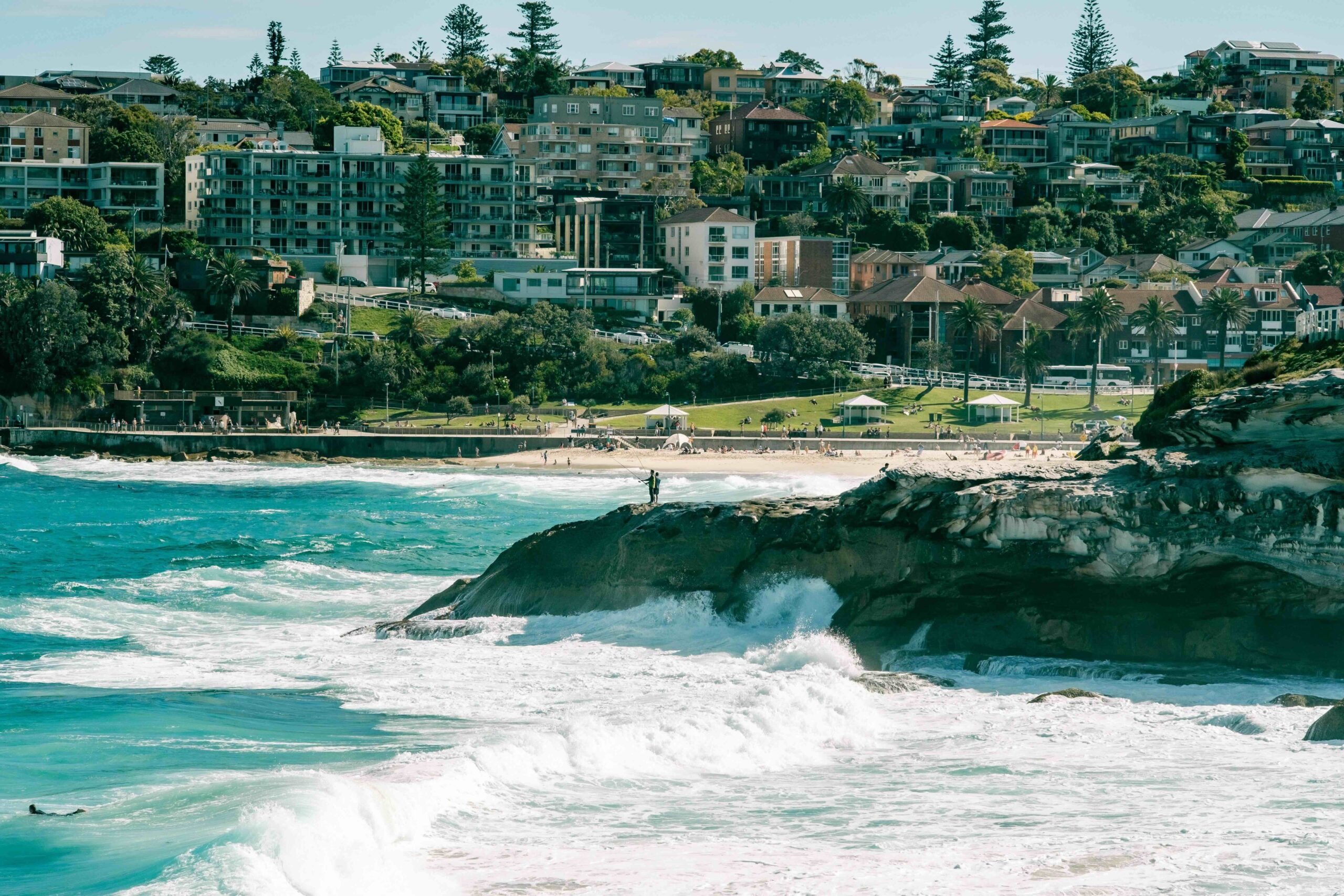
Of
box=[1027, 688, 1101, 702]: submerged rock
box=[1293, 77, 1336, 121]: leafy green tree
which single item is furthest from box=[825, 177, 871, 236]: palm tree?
box=[1027, 688, 1101, 702]: submerged rock

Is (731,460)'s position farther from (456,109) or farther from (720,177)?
(456,109)

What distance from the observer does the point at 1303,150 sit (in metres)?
142

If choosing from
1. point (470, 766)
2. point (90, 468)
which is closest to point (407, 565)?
point (470, 766)

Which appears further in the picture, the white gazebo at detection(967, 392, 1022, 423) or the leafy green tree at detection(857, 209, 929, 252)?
the leafy green tree at detection(857, 209, 929, 252)

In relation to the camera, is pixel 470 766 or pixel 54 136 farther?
pixel 54 136

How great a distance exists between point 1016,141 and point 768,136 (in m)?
20.9

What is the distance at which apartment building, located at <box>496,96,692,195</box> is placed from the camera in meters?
130

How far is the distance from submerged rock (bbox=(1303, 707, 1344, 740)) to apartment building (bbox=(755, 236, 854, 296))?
278 ft

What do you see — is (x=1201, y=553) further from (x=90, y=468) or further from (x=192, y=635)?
(x=90, y=468)

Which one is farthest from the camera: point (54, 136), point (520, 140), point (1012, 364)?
point (520, 140)

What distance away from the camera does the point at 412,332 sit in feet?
287

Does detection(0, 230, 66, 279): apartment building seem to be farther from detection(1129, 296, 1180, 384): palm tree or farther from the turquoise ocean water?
detection(1129, 296, 1180, 384): palm tree

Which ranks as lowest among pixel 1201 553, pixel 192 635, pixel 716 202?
pixel 192 635

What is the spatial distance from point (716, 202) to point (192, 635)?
297 ft
